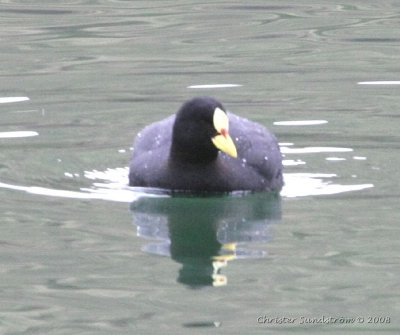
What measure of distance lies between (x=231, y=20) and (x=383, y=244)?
916 centimetres

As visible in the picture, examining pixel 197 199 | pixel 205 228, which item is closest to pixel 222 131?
pixel 197 199

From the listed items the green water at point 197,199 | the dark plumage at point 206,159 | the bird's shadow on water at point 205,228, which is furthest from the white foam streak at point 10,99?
the bird's shadow on water at point 205,228

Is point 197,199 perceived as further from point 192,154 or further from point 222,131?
point 222,131

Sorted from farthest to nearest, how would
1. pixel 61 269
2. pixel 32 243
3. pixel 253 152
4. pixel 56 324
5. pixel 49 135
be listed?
pixel 49 135
pixel 253 152
pixel 32 243
pixel 61 269
pixel 56 324

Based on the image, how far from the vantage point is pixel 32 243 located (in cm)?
909

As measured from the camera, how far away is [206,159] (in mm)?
10484

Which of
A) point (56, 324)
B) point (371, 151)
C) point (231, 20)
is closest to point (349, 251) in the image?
point (56, 324)

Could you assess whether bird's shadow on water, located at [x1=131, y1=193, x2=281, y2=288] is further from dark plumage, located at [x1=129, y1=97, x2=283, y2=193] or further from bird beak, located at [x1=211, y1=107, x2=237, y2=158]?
bird beak, located at [x1=211, y1=107, x2=237, y2=158]

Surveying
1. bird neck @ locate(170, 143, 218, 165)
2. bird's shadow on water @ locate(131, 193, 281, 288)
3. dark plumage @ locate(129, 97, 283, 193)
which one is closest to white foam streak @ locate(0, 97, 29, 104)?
dark plumage @ locate(129, 97, 283, 193)

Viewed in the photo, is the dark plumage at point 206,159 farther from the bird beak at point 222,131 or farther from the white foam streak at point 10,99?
the white foam streak at point 10,99

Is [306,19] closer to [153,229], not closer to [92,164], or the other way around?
[92,164]

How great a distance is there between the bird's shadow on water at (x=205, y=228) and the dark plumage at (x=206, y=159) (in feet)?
0.35

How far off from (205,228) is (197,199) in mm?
732

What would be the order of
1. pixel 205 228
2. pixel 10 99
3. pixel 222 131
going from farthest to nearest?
pixel 10 99 < pixel 222 131 < pixel 205 228
